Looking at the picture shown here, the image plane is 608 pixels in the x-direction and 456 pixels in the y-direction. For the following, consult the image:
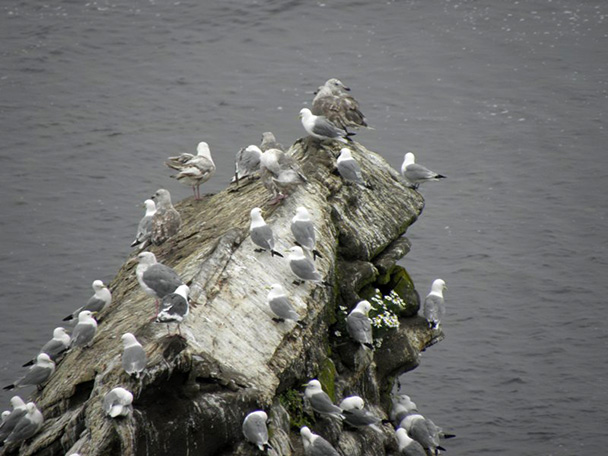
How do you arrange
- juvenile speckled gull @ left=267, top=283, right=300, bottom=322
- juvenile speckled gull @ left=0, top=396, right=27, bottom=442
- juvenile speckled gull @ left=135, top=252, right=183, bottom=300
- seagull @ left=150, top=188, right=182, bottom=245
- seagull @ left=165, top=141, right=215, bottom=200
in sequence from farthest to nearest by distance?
seagull @ left=165, top=141, right=215, bottom=200
seagull @ left=150, top=188, right=182, bottom=245
juvenile speckled gull @ left=267, top=283, right=300, bottom=322
juvenile speckled gull @ left=0, top=396, right=27, bottom=442
juvenile speckled gull @ left=135, top=252, right=183, bottom=300

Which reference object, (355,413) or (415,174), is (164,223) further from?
(415,174)

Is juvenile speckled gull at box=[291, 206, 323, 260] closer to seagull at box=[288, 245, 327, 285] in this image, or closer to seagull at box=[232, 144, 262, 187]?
seagull at box=[288, 245, 327, 285]

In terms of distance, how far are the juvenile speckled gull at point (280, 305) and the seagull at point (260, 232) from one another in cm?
104

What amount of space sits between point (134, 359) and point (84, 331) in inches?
126

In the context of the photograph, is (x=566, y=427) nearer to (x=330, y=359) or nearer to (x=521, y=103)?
(x=330, y=359)

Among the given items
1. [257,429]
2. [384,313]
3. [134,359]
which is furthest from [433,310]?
[134,359]

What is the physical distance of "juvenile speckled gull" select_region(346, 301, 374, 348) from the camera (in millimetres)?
14977

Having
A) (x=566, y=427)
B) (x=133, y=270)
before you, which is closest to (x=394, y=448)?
(x=133, y=270)

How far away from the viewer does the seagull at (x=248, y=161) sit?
1714 cm

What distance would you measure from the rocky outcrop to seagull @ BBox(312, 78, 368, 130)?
57 cm

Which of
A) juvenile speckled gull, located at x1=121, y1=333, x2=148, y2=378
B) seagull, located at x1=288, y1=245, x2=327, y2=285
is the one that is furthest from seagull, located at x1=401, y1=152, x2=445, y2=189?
juvenile speckled gull, located at x1=121, y1=333, x2=148, y2=378

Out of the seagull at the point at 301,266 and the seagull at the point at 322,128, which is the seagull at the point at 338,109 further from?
the seagull at the point at 301,266

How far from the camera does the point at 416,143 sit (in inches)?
1388

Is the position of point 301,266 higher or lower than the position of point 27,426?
higher
